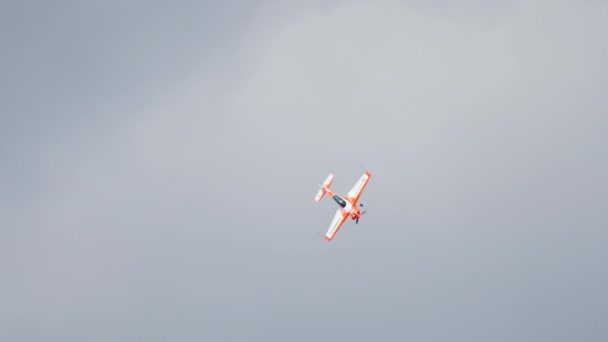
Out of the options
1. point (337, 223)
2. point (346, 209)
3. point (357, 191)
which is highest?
point (357, 191)

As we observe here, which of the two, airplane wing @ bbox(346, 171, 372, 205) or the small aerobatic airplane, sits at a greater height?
airplane wing @ bbox(346, 171, 372, 205)

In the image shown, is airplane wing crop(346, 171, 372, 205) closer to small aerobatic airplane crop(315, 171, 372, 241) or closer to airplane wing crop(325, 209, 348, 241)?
small aerobatic airplane crop(315, 171, 372, 241)

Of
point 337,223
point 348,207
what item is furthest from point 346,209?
point 337,223

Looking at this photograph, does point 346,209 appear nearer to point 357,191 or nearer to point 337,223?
point 337,223

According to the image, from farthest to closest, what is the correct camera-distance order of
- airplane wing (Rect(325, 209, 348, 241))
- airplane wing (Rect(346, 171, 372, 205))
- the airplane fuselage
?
airplane wing (Rect(346, 171, 372, 205))
airplane wing (Rect(325, 209, 348, 241))
the airplane fuselage

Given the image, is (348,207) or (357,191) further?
(357,191)

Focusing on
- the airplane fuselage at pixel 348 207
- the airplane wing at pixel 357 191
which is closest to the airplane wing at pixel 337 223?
the airplane fuselage at pixel 348 207

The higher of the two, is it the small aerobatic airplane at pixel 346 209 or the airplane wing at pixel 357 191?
the airplane wing at pixel 357 191

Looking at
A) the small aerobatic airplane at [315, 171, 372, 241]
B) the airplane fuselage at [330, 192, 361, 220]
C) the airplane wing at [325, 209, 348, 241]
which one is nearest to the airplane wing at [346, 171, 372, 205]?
the small aerobatic airplane at [315, 171, 372, 241]

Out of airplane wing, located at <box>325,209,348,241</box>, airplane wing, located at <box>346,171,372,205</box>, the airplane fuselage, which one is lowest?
airplane wing, located at <box>325,209,348,241</box>

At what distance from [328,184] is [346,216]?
11.5 metres

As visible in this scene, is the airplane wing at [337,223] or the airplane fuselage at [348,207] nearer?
the airplane fuselage at [348,207]

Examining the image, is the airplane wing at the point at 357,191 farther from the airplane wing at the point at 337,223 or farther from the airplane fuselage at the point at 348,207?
the airplane wing at the point at 337,223

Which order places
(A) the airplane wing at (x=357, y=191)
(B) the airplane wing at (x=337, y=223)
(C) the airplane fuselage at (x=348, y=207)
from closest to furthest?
(C) the airplane fuselage at (x=348, y=207) → (B) the airplane wing at (x=337, y=223) → (A) the airplane wing at (x=357, y=191)
